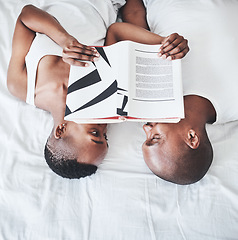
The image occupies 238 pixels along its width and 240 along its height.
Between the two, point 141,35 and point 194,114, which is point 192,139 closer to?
point 194,114

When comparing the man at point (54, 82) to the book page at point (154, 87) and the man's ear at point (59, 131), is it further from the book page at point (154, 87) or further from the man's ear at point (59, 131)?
the book page at point (154, 87)

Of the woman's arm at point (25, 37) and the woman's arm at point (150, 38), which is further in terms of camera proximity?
the woman's arm at point (25, 37)

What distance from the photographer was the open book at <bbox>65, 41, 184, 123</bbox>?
763 millimetres

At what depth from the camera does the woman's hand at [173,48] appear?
0.84 meters

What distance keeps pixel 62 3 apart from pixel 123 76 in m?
0.63

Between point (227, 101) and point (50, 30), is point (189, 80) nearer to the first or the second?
point (227, 101)

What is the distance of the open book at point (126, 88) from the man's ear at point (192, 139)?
0.46 feet

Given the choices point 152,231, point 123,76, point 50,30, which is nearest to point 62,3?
point 50,30

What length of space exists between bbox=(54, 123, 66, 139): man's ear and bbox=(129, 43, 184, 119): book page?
302mm

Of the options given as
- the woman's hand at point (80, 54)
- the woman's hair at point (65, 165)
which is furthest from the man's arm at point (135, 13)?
the woman's hair at point (65, 165)

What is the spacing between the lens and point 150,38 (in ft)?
→ 3.41

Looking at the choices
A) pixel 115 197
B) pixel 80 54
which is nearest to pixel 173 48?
pixel 80 54

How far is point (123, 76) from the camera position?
798 millimetres

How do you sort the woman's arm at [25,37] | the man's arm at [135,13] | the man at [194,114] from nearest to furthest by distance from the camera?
1. the man at [194,114]
2. the woman's arm at [25,37]
3. the man's arm at [135,13]
